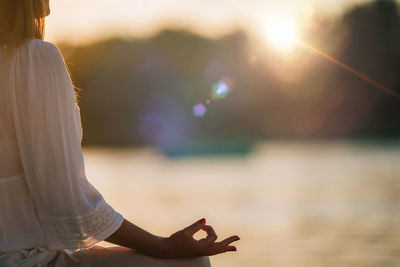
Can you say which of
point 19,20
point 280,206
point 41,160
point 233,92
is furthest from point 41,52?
point 233,92

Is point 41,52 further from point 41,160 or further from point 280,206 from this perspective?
point 280,206

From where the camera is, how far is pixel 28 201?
4.39 feet

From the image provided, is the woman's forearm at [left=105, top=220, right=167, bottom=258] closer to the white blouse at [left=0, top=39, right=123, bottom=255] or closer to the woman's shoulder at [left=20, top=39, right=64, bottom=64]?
the white blouse at [left=0, top=39, right=123, bottom=255]

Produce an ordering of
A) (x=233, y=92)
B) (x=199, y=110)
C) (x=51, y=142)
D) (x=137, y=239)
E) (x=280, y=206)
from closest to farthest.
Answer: (x=51, y=142) → (x=137, y=239) → (x=280, y=206) → (x=233, y=92) → (x=199, y=110)

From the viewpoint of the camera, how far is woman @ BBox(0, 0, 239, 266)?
1280mm

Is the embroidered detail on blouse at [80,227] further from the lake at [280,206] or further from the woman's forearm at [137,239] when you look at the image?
the lake at [280,206]

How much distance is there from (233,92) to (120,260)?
36313mm

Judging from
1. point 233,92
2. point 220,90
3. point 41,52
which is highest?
point 220,90

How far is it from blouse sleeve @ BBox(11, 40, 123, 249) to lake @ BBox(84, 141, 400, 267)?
363 cm

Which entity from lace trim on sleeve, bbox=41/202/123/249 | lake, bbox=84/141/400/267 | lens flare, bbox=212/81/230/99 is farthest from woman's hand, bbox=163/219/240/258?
lens flare, bbox=212/81/230/99

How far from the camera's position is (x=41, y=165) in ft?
4.24

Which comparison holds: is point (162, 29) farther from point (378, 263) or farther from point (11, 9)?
point (11, 9)

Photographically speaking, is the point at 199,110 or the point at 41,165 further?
the point at 199,110

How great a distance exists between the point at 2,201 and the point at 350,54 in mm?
33573
